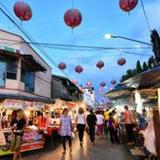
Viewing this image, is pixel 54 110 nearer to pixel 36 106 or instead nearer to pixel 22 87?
pixel 22 87

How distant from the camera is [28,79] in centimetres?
3362

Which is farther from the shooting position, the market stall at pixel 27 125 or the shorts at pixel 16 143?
the market stall at pixel 27 125

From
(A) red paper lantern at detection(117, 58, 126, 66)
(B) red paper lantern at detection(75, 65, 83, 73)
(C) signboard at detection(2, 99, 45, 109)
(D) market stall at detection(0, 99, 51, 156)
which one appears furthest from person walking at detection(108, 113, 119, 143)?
(B) red paper lantern at detection(75, 65, 83, 73)

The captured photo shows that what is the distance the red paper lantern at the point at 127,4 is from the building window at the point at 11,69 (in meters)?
16.5

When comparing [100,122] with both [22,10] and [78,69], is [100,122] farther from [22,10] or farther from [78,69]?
[22,10]

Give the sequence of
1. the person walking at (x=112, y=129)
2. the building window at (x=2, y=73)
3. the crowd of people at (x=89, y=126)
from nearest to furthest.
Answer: the crowd of people at (x=89, y=126) < the person walking at (x=112, y=129) < the building window at (x=2, y=73)

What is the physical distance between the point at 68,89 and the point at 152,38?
1479 inches

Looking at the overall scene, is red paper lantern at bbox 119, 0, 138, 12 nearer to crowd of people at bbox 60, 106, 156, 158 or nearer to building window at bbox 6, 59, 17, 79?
crowd of people at bbox 60, 106, 156, 158

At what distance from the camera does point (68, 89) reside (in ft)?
195

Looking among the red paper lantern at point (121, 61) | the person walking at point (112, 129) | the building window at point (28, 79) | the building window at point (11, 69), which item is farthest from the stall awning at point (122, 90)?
the building window at point (28, 79)

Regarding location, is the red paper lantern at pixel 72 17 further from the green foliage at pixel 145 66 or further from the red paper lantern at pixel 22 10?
the green foliage at pixel 145 66

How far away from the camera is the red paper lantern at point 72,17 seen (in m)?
13.9

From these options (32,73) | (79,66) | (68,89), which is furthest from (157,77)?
(68,89)

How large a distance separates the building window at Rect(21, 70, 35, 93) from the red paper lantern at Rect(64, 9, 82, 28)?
58.3 feet
